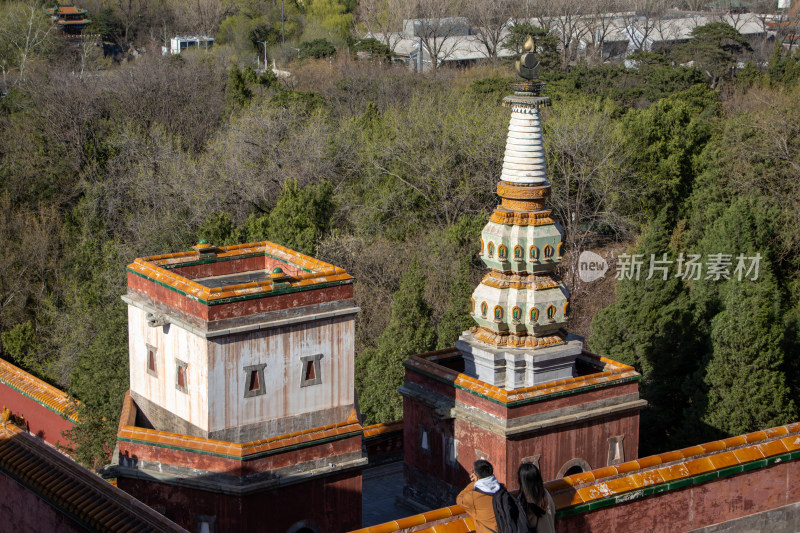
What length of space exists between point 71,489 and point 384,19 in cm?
8541

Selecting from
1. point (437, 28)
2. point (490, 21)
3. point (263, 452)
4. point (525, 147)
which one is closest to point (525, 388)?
point (525, 147)

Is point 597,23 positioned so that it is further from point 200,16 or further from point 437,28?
point 200,16

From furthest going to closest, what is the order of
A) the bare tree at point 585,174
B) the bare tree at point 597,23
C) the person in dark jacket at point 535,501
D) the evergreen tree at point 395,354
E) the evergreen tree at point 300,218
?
the bare tree at point 597,23 < the bare tree at point 585,174 < the evergreen tree at point 300,218 < the evergreen tree at point 395,354 < the person in dark jacket at point 535,501

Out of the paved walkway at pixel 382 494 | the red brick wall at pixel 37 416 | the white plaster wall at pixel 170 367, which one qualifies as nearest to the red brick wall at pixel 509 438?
the paved walkway at pixel 382 494

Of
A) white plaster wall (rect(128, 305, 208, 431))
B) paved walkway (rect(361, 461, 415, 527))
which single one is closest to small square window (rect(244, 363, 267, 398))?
white plaster wall (rect(128, 305, 208, 431))

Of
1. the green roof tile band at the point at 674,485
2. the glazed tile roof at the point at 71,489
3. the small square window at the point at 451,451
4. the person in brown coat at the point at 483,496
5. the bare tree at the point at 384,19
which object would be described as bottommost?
the small square window at the point at 451,451

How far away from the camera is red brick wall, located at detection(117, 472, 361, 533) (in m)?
18.9

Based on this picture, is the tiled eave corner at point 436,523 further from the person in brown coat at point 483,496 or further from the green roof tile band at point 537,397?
the green roof tile band at point 537,397

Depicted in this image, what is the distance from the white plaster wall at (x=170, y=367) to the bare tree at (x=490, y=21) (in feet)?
200

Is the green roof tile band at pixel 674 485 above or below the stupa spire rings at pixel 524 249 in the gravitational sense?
below

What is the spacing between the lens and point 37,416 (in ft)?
102

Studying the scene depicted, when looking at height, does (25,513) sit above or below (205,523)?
above

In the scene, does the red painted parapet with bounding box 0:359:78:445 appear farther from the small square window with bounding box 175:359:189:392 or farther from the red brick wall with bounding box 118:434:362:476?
the red brick wall with bounding box 118:434:362:476

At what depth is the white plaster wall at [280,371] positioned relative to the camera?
1986cm
